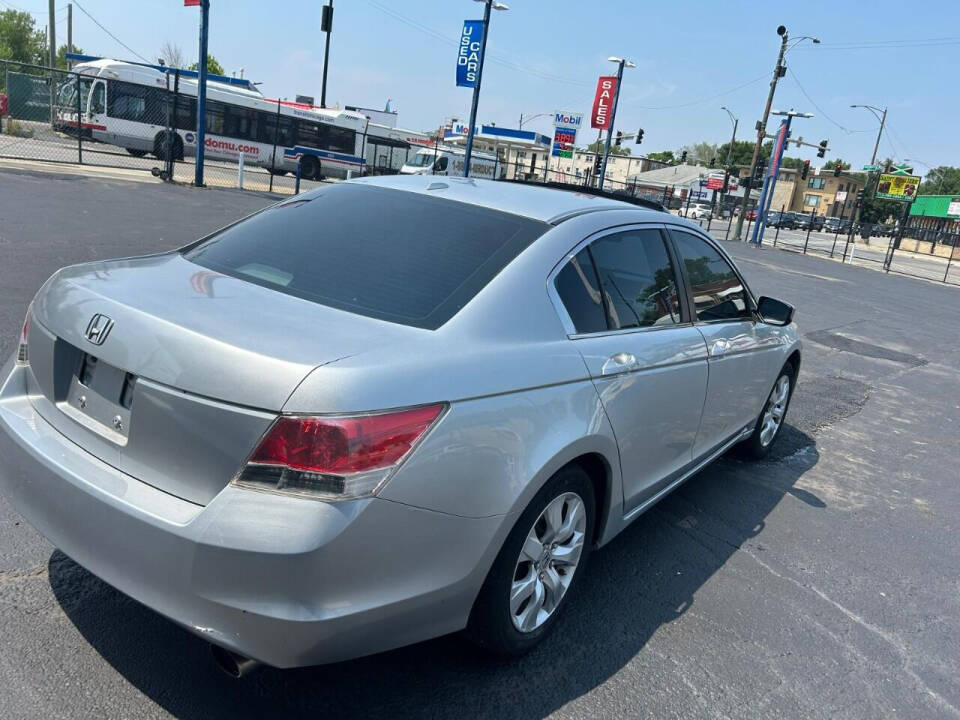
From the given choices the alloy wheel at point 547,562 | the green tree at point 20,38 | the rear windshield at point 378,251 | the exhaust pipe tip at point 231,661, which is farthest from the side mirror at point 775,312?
the green tree at point 20,38

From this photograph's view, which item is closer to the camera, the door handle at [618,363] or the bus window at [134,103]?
the door handle at [618,363]

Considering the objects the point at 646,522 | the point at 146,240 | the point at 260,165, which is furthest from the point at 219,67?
the point at 646,522

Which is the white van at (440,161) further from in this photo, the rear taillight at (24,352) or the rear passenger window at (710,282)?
the rear taillight at (24,352)

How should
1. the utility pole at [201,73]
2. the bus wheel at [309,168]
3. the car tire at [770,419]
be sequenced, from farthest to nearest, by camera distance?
1. the bus wheel at [309,168]
2. the utility pole at [201,73]
3. the car tire at [770,419]

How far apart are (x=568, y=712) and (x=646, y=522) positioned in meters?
1.72

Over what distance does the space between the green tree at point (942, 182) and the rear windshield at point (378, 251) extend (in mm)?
126634

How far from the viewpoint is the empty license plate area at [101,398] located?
2252 millimetres

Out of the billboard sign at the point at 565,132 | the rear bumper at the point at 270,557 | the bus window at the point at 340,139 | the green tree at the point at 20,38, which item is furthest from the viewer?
the green tree at the point at 20,38

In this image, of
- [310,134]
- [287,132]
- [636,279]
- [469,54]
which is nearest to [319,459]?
[636,279]

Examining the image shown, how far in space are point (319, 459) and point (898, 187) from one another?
1708 inches

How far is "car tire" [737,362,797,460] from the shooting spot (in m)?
5.20

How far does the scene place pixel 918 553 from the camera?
14.2 ft

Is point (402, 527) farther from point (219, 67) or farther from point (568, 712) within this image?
point (219, 67)

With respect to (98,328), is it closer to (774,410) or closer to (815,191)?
(774,410)
